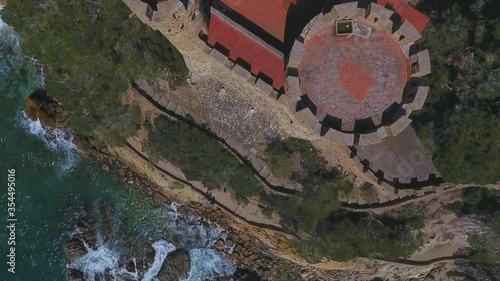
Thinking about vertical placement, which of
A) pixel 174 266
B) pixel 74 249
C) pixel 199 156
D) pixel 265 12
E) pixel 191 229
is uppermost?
pixel 265 12

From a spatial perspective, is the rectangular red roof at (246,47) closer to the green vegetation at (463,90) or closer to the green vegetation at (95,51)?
the green vegetation at (95,51)

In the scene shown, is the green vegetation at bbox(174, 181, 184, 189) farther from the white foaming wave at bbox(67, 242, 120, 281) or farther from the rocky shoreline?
the white foaming wave at bbox(67, 242, 120, 281)

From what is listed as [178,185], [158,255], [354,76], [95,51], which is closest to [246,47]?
[354,76]

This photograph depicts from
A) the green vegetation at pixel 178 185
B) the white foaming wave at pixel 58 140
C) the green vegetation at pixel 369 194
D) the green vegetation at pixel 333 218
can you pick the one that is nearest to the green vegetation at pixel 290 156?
the green vegetation at pixel 333 218

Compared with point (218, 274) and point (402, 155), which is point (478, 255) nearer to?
point (402, 155)

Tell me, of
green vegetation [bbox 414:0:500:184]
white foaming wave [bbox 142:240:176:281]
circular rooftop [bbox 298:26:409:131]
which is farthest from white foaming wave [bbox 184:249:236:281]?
circular rooftop [bbox 298:26:409:131]

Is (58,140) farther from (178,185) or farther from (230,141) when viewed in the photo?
(230,141)
